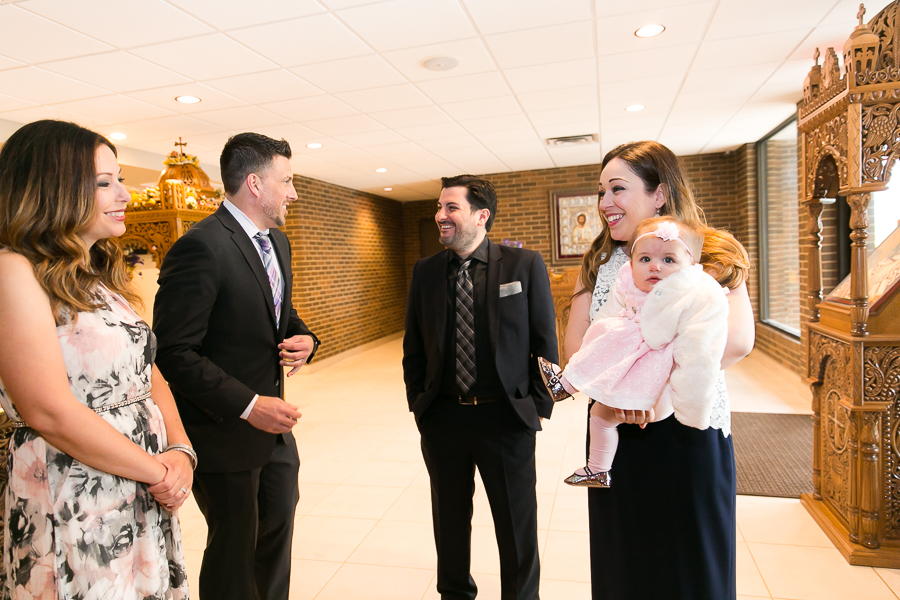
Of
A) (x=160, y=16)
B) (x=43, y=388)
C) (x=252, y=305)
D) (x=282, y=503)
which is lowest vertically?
(x=282, y=503)

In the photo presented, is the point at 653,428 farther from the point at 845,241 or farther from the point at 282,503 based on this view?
the point at 845,241

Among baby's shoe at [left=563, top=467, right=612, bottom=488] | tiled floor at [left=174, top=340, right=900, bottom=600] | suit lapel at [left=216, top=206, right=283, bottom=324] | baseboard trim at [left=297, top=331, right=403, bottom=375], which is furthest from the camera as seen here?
baseboard trim at [left=297, top=331, right=403, bottom=375]

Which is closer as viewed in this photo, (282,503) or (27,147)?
(27,147)

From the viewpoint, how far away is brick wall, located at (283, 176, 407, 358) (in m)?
8.48

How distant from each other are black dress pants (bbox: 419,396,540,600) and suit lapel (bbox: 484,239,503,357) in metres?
0.27

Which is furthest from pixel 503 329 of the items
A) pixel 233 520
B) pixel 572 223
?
pixel 572 223

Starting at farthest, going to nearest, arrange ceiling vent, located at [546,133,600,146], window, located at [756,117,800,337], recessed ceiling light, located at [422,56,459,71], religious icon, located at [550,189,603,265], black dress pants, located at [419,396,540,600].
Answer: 1. religious icon, located at [550,189,603,265]
2. ceiling vent, located at [546,133,600,146]
3. window, located at [756,117,800,337]
4. recessed ceiling light, located at [422,56,459,71]
5. black dress pants, located at [419,396,540,600]

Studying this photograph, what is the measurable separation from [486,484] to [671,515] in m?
0.89

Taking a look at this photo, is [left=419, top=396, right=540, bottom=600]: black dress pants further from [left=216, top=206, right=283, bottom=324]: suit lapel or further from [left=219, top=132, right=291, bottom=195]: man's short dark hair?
[left=219, top=132, right=291, bottom=195]: man's short dark hair

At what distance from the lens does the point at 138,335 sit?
1.36 meters

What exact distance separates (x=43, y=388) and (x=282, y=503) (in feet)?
3.32

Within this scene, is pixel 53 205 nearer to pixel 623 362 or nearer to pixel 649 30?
pixel 623 362

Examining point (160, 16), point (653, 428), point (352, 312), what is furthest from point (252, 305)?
point (352, 312)

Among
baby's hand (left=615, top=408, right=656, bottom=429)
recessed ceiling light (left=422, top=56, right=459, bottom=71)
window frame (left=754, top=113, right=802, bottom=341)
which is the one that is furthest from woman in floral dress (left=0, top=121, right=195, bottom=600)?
window frame (left=754, top=113, right=802, bottom=341)
